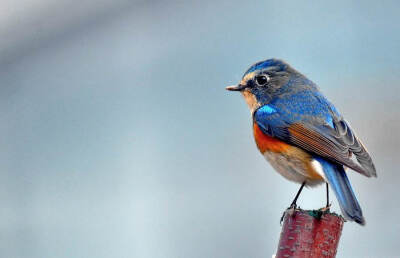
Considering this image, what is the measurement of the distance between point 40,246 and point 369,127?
12.4 feet

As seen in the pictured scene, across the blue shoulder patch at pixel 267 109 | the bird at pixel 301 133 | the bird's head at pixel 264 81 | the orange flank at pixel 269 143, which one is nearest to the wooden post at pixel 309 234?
the bird at pixel 301 133

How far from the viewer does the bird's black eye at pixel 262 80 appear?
15.9ft

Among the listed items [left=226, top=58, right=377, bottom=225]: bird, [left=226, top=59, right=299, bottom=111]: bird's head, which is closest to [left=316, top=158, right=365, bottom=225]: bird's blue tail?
[left=226, top=58, right=377, bottom=225]: bird

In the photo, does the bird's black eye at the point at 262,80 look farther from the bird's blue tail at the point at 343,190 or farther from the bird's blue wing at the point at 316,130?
the bird's blue tail at the point at 343,190

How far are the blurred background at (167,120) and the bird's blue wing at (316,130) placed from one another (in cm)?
310

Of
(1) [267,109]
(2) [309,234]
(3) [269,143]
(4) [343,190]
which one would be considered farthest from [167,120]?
(2) [309,234]

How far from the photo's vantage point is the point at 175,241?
26.6 ft

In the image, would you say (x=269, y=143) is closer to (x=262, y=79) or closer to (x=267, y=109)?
(x=267, y=109)

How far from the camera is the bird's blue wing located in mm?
3918

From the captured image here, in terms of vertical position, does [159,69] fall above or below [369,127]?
above

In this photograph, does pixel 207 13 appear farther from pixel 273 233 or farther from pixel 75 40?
pixel 273 233

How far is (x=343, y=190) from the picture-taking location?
3639 mm

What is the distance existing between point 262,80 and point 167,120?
137 inches

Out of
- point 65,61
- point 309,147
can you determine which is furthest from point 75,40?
point 309,147
